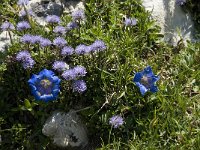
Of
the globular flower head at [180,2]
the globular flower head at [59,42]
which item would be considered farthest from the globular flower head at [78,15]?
the globular flower head at [180,2]

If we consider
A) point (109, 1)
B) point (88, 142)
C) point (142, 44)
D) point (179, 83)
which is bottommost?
→ point (88, 142)

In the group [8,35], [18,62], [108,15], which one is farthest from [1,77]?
[108,15]

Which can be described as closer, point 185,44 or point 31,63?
point 31,63

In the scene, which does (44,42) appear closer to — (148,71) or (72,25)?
(72,25)

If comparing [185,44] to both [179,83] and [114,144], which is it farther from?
[114,144]

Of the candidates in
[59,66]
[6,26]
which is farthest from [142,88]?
[6,26]

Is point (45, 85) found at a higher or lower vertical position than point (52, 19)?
lower

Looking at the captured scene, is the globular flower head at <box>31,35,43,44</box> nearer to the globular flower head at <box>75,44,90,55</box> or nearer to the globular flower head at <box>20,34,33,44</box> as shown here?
the globular flower head at <box>20,34,33,44</box>
